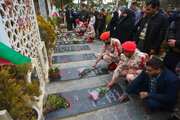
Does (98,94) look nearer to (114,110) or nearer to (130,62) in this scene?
(114,110)

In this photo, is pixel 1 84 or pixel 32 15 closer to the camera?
pixel 1 84

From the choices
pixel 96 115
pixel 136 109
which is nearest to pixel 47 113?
pixel 96 115

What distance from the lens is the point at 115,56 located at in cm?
345

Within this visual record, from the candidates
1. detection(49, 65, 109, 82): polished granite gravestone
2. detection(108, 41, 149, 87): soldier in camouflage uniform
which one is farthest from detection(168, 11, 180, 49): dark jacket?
detection(49, 65, 109, 82): polished granite gravestone

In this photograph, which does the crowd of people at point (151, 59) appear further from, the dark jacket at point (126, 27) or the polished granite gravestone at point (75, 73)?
the polished granite gravestone at point (75, 73)

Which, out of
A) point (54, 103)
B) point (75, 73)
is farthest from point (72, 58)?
point (54, 103)

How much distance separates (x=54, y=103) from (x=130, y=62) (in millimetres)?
2027

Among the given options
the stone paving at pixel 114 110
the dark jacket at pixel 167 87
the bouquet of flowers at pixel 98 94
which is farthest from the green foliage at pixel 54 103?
the dark jacket at pixel 167 87

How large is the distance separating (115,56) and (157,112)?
6.06ft

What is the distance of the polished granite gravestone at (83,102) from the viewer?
213cm

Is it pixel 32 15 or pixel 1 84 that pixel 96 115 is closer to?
pixel 1 84

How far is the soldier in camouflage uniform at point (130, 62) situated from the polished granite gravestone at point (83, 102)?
13.6 inches

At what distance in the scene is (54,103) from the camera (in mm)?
2254

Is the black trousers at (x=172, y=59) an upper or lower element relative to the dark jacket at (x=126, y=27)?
lower
